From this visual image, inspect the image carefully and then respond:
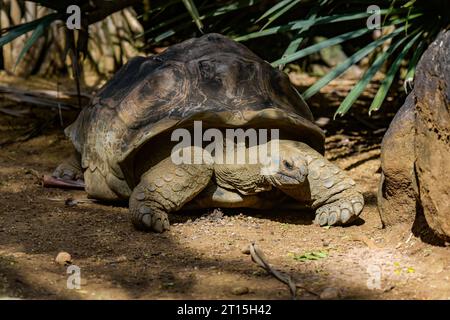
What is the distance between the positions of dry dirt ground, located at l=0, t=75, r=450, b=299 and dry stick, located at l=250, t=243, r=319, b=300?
0.02m

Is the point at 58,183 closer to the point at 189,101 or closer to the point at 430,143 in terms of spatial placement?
the point at 189,101

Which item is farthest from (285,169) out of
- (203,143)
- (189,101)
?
(189,101)

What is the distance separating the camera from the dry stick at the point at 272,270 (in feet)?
9.89

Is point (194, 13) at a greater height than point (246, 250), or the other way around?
point (194, 13)

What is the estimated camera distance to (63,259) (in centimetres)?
340

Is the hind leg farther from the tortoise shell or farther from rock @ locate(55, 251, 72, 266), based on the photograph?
rock @ locate(55, 251, 72, 266)

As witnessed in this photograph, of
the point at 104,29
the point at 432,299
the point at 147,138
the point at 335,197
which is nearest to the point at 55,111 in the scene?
the point at 104,29

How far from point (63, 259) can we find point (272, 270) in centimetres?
88

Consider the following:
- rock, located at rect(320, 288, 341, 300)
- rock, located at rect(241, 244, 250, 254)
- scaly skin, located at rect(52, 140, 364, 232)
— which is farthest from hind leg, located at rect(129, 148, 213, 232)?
rock, located at rect(320, 288, 341, 300)

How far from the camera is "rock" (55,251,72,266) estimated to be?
3.40m

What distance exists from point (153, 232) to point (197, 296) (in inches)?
41.0

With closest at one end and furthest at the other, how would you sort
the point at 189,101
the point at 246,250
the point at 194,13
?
1. the point at 246,250
2. the point at 189,101
3. the point at 194,13

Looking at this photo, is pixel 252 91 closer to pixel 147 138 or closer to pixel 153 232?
pixel 147 138

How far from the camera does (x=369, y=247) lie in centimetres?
366
